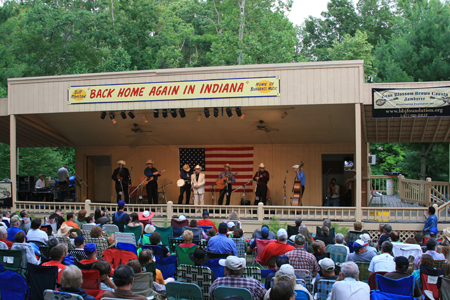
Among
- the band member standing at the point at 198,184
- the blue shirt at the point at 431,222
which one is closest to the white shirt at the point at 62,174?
the band member standing at the point at 198,184

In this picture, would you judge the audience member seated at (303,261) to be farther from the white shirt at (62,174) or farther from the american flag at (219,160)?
the white shirt at (62,174)

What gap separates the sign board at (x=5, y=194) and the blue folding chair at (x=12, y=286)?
27.7ft

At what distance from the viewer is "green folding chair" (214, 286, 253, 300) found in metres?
4.14

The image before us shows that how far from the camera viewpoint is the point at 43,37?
31547 mm

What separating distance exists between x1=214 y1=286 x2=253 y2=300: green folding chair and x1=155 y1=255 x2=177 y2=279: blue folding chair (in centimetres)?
208

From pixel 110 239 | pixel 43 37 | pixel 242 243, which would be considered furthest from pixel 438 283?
pixel 43 37

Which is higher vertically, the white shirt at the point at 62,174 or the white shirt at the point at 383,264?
the white shirt at the point at 62,174

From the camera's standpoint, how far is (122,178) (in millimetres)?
14469

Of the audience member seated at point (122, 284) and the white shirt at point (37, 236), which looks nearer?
the audience member seated at point (122, 284)

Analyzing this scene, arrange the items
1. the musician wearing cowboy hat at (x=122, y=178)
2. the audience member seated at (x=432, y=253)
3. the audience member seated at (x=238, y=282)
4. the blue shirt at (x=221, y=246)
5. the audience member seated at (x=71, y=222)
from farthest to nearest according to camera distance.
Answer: the musician wearing cowboy hat at (x=122, y=178)
the audience member seated at (x=71, y=222)
the blue shirt at (x=221, y=246)
the audience member seated at (x=432, y=253)
the audience member seated at (x=238, y=282)

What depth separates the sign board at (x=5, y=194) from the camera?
12.9 m

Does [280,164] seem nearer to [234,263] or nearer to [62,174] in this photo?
[62,174]

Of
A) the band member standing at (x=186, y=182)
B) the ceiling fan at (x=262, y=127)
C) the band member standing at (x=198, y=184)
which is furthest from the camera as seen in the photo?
the band member standing at (x=186, y=182)

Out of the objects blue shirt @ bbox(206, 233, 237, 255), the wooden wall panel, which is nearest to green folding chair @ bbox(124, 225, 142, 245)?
blue shirt @ bbox(206, 233, 237, 255)
